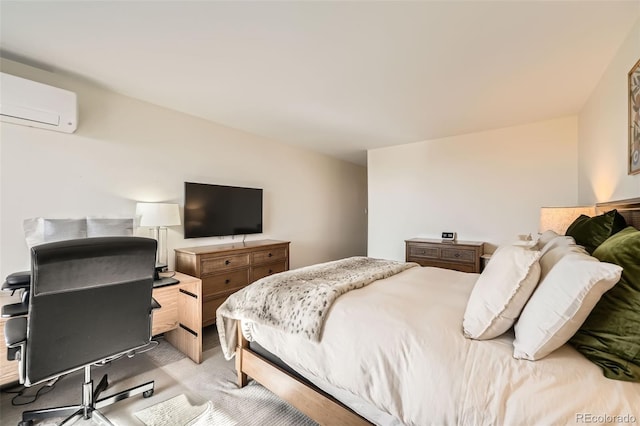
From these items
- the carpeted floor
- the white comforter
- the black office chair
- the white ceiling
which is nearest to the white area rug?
the carpeted floor

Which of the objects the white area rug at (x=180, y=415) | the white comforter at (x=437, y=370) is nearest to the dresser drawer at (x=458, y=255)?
the white comforter at (x=437, y=370)

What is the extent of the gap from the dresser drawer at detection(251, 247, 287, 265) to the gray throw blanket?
1.35 m

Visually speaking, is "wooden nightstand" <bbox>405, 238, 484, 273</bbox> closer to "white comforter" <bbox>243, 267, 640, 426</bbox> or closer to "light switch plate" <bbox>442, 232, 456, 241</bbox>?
"light switch plate" <bbox>442, 232, 456, 241</bbox>

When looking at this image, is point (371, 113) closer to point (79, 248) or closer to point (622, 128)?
point (622, 128)

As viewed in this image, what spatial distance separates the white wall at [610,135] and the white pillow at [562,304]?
4.21 feet

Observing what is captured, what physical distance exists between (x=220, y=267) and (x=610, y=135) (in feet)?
12.4

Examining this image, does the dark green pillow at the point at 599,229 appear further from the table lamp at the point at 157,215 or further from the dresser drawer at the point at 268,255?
the table lamp at the point at 157,215

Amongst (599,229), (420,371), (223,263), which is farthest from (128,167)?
(599,229)

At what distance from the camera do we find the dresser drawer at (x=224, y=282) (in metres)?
2.91

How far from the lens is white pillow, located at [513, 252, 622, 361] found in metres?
0.91

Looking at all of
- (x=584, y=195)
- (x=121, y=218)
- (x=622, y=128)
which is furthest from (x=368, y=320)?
(x=584, y=195)

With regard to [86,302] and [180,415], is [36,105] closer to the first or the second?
[86,302]

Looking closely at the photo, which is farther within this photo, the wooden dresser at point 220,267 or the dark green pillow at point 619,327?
the wooden dresser at point 220,267

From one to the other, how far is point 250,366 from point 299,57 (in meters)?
2.26
